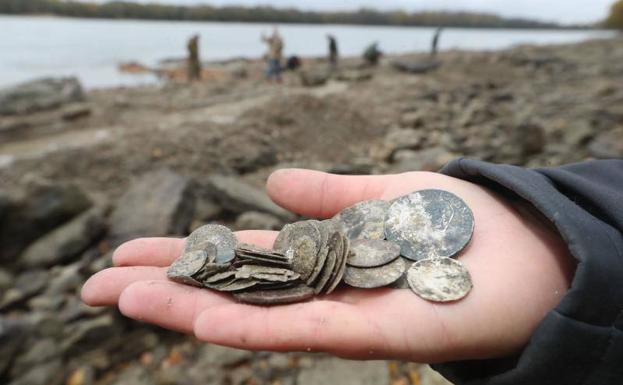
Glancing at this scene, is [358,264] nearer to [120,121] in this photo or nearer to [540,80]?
[120,121]

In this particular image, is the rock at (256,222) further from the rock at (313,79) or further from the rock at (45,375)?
the rock at (313,79)

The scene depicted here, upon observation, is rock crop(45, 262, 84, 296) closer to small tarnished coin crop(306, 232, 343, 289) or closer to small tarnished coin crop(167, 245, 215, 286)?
small tarnished coin crop(167, 245, 215, 286)

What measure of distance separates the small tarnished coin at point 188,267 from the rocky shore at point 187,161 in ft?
4.96

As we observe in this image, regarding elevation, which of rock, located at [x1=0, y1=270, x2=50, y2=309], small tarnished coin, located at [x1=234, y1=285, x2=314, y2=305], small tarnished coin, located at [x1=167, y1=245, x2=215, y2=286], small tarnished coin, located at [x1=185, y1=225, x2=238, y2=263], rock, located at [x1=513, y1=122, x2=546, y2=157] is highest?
small tarnished coin, located at [x1=234, y1=285, x2=314, y2=305]

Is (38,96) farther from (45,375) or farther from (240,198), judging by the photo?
(45,375)

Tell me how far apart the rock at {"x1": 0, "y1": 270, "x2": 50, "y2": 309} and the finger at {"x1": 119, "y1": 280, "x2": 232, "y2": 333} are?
2776 mm

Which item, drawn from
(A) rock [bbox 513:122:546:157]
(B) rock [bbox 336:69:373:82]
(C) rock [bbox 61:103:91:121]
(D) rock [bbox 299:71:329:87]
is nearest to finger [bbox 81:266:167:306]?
(A) rock [bbox 513:122:546:157]

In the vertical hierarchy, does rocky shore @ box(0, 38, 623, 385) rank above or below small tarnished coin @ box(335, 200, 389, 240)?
below

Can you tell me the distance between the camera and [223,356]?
3.47m

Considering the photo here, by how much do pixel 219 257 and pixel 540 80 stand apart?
15.6 meters

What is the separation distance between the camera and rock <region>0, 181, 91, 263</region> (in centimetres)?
445

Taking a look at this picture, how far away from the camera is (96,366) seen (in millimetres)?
3469

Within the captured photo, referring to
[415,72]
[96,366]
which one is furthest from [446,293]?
[415,72]

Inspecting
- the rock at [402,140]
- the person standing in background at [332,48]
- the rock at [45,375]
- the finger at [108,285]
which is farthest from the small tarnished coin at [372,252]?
the person standing in background at [332,48]
